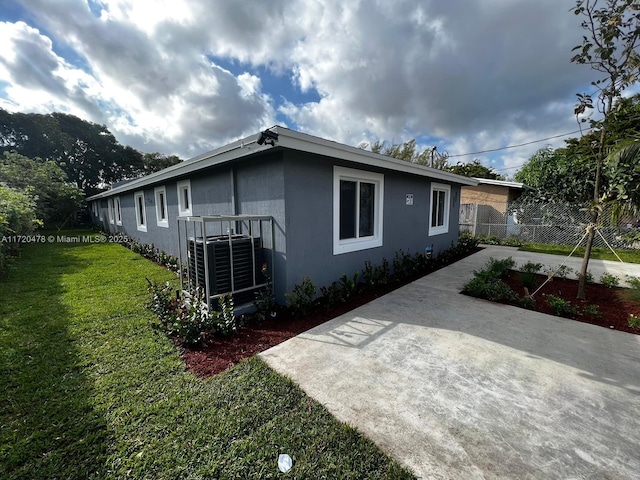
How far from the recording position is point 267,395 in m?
2.15

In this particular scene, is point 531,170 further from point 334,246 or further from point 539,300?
point 334,246

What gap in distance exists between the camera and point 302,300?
12.4 ft

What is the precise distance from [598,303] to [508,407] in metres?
3.99

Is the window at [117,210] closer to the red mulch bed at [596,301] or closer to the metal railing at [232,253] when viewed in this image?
the metal railing at [232,253]

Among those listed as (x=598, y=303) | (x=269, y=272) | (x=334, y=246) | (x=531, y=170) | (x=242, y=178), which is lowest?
(x=598, y=303)

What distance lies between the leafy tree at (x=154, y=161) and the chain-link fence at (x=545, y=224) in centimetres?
3546

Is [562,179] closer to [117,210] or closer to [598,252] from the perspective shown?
[598,252]

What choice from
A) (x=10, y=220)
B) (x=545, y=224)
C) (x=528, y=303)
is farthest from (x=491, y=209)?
(x=10, y=220)

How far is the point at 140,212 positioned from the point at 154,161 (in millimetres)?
28823

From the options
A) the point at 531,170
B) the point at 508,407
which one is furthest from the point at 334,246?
the point at 531,170

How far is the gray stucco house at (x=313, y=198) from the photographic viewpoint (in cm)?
380

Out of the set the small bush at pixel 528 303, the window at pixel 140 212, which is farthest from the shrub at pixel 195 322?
the window at pixel 140 212

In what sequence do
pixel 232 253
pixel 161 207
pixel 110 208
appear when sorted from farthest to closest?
pixel 110 208, pixel 161 207, pixel 232 253

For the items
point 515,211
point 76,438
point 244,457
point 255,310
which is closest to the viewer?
point 244,457
